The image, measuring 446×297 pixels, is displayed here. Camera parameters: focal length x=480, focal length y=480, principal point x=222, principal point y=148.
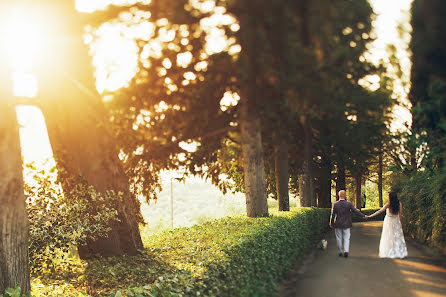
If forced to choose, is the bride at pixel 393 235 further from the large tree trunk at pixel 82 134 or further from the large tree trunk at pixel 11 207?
the large tree trunk at pixel 11 207

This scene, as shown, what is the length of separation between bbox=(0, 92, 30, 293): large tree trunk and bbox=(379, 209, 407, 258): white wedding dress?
11016 millimetres

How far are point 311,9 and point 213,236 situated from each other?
6.98 metres

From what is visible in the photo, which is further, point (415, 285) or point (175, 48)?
point (415, 285)

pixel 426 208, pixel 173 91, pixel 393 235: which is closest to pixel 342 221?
pixel 393 235

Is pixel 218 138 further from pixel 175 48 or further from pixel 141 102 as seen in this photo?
pixel 175 48

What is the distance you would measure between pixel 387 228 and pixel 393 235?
10.6 inches

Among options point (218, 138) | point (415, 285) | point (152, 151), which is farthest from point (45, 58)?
point (218, 138)

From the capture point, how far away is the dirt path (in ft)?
32.3

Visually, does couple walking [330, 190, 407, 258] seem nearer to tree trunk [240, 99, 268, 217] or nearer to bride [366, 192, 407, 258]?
bride [366, 192, 407, 258]

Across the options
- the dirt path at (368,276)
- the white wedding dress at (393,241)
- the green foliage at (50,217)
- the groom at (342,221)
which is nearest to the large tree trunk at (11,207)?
the green foliage at (50,217)

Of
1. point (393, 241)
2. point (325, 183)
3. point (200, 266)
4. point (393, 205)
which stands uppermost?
point (325, 183)

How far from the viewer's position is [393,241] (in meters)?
14.3

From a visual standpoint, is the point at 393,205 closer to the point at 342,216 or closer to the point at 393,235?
the point at 393,235

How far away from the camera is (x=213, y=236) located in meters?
10.6
